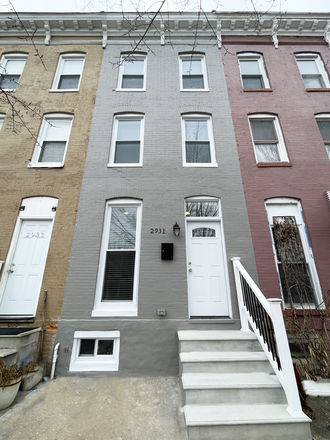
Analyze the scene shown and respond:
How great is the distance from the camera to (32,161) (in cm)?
598

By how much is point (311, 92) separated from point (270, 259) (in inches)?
233

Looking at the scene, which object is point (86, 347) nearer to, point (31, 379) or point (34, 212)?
point (31, 379)

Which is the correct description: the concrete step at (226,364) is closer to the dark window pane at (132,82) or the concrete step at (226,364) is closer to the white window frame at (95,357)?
the white window frame at (95,357)

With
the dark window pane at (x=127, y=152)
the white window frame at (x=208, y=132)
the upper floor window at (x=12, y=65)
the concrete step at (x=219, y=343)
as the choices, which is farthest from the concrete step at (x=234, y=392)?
the upper floor window at (x=12, y=65)

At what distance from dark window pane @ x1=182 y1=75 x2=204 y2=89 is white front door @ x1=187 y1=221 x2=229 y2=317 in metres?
4.92

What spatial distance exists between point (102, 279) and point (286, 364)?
3.70 m

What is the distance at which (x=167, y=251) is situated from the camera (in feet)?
16.1

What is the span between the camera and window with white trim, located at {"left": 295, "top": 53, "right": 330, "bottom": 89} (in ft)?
24.0

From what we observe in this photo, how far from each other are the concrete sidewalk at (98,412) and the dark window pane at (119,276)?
152cm

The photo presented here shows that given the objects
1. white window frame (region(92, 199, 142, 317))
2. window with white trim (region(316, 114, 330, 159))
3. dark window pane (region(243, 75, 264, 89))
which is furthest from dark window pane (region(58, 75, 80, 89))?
window with white trim (region(316, 114, 330, 159))

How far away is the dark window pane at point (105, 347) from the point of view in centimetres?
431

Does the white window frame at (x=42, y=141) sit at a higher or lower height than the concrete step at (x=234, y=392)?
higher

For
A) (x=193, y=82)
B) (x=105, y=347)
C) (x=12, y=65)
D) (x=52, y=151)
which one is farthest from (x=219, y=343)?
(x=12, y=65)

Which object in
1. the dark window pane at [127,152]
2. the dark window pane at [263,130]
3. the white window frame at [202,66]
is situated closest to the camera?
the dark window pane at [127,152]
